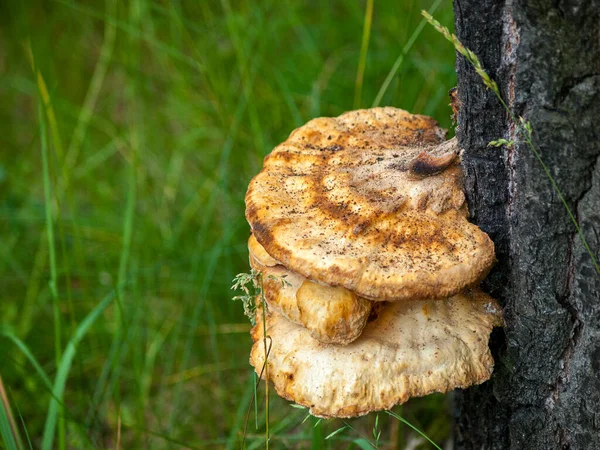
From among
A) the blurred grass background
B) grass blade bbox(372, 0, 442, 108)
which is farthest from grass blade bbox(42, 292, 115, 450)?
grass blade bbox(372, 0, 442, 108)

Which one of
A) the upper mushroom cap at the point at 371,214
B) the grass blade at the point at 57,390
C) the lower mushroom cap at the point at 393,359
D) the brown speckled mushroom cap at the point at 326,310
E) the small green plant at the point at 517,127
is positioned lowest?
the grass blade at the point at 57,390

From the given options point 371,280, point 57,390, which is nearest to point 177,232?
point 57,390

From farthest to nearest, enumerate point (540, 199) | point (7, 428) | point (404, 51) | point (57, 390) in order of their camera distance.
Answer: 1. point (404, 51)
2. point (57, 390)
3. point (7, 428)
4. point (540, 199)

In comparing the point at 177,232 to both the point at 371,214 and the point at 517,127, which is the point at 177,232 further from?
the point at 517,127

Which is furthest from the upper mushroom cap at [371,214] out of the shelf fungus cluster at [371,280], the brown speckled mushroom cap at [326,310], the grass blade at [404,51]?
the grass blade at [404,51]

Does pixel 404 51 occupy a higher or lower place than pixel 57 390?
higher

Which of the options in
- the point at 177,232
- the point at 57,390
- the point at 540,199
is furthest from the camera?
the point at 177,232

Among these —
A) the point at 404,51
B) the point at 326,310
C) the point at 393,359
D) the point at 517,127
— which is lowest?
the point at 393,359

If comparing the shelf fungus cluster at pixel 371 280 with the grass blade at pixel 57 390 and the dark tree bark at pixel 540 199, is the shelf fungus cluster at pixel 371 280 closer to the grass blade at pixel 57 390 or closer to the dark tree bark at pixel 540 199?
the dark tree bark at pixel 540 199
